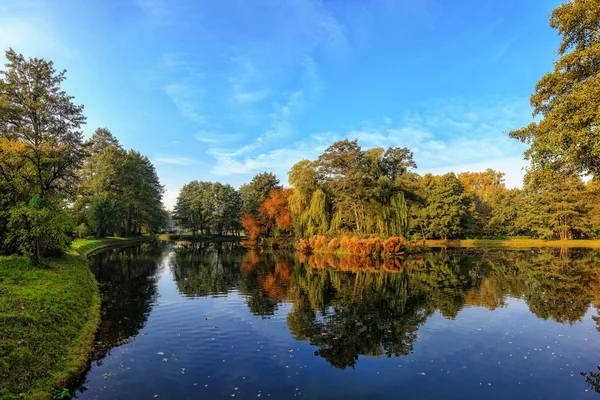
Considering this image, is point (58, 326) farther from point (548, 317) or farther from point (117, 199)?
point (117, 199)

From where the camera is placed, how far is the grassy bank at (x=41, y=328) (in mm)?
7477

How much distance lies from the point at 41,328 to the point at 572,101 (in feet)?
70.2

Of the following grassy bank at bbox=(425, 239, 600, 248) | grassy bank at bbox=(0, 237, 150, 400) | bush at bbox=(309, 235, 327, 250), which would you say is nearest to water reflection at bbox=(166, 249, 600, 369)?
grassy bank at bbox=(0, 237, 150, 400)

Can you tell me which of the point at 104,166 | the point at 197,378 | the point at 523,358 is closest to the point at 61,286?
the point at 197,378

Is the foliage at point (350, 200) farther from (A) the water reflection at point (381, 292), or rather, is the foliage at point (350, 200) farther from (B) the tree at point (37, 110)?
(B) the tree at point (37, 110)

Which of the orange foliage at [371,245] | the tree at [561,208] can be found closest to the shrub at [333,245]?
the orange foliage at [371,245]

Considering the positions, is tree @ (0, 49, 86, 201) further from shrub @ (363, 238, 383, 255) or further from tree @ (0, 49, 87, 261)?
shrub @ (363, 238, 383, 255)

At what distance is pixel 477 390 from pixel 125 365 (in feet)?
31.3

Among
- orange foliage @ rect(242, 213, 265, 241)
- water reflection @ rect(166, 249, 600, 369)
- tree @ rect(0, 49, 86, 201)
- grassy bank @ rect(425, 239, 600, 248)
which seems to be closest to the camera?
water reflection @ rect(166, 249, 600, 369)

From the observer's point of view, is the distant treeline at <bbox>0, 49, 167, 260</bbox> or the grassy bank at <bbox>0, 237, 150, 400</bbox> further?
the distant treeline at <bbox>0, 49, 167, 260</bbox>

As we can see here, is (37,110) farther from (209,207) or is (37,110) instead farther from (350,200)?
(209,207)

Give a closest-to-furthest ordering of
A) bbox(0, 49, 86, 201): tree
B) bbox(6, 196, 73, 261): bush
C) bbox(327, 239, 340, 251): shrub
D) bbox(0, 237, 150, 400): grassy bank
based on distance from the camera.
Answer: bbox(0, 237, 150, 400): grassy bank → bbox(6, 196, 73, 261): bush → bbox(0, 49, 86, 201): tree → bbox(327, 239, 340, 251): shrub

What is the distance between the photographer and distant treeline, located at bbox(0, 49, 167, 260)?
16.9 metres

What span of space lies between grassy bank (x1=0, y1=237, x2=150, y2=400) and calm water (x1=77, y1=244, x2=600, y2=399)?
69 cm
